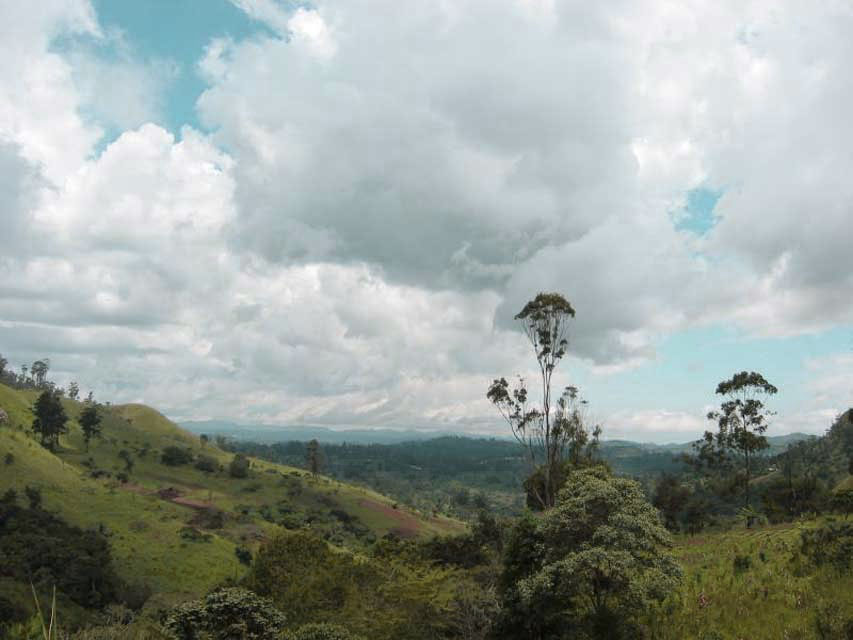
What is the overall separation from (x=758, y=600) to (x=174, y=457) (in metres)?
152

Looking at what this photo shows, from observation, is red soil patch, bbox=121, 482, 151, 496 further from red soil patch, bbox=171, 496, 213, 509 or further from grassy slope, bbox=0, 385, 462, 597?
red soil patch, bbox=171, 496, 213, 509

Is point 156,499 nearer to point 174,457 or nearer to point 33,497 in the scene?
point 33,497

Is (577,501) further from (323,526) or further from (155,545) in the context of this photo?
(323,526)

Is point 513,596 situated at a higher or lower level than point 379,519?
higher

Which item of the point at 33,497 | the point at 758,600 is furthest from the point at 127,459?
the point at 758,600

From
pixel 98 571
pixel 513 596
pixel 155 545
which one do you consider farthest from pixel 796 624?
pixel 155 545

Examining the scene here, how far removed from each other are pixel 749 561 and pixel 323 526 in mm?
106092

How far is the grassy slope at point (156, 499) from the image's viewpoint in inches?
3312

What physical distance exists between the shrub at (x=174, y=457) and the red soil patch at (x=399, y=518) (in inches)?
1765

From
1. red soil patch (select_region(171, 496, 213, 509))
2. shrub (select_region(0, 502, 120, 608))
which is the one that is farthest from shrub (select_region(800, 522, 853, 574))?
red soil patch (select_region(171, 496, 213, 509))

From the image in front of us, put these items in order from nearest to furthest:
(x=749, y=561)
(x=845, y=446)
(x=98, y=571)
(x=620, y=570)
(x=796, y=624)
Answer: (x=796, y=624)
(x=620, y=570)
(x=749, y=561)
(x=98, y=571)
(x=845, y=446)

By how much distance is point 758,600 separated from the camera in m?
19.2

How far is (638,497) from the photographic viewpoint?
64.3 ft

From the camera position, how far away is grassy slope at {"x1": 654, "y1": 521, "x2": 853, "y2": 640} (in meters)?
17.1
